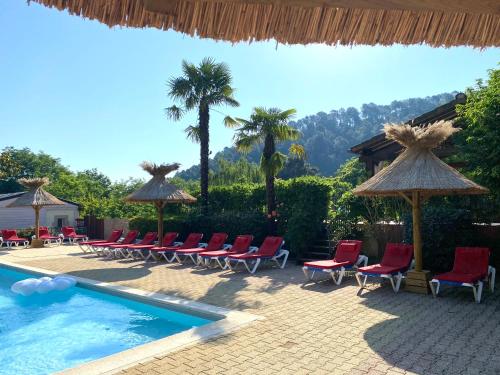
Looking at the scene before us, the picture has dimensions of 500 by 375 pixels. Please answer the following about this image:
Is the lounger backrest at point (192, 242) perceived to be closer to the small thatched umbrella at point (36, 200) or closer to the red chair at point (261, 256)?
the red chair at point (261, 256)

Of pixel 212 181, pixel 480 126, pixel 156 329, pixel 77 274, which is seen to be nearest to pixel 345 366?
pixel 156 329

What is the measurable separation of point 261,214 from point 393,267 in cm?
757

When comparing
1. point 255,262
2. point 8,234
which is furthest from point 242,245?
point 8,234

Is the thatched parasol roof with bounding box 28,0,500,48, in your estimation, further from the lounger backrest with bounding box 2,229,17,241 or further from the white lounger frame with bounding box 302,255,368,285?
the lounger backrest with bounding box 2,229,17,241

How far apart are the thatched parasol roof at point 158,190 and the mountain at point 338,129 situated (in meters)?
41.5

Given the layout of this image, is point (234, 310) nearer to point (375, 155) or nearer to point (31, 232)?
point (375, 155)

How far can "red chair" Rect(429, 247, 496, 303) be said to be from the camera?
7664mm

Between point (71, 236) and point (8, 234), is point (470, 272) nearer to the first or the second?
point (71, 236)

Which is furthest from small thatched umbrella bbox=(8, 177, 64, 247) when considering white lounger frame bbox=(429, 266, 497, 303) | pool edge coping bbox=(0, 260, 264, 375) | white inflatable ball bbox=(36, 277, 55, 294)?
white lounger frame bbox=(429, 266, 497, 303)

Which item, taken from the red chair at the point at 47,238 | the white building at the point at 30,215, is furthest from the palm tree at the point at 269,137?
the white building at the point at 30,215

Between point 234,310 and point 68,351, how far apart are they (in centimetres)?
315

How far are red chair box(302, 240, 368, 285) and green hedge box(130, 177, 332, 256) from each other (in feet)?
8.26

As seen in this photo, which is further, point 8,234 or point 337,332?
point 8,234

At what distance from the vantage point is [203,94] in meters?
19.2
